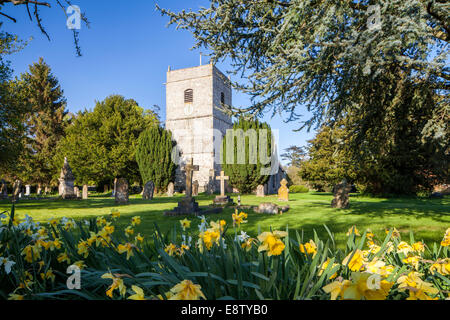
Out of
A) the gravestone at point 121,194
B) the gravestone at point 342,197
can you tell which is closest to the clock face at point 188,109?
the gravestone at point 121,194

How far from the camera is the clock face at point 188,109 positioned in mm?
31438

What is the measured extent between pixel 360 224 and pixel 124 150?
2612cm

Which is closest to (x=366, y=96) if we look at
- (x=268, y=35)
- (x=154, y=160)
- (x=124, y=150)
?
(x=268, y=35)

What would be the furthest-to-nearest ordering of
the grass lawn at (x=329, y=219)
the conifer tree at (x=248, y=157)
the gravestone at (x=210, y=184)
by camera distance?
the gravestone at (x=210, y=184), the conifer tree at (x=248, y=157), the grass lawn at (x=329, y=219)

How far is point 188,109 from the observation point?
31.7m

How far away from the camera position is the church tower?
3019cm

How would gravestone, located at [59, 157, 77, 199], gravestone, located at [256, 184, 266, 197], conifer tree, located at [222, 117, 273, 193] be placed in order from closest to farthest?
1. gravestone, located at [59, 157, 77, 199]
2. gravestone, located at [256, 184, 266, 197]
3. conifer tree, located at [222, 117, 273, 193]

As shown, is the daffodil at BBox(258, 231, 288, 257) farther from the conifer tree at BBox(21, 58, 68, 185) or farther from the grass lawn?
the conifer tree at BBox(21, 58, 68, 185)

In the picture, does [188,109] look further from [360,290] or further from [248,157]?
[360,290]

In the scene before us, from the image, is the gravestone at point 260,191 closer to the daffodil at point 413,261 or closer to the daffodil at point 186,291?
the daffodil at point 413,261

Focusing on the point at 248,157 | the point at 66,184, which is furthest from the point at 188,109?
the point at 66,184

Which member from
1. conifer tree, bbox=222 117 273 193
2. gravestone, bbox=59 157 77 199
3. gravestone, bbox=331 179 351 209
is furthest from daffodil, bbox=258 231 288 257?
conifer tree, bbox=222 117 273 193
